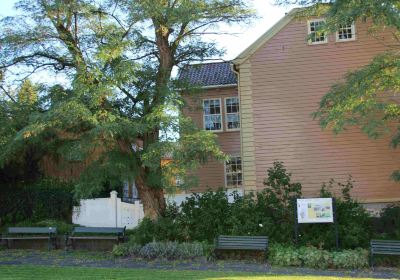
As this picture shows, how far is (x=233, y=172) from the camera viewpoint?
85.6 ft

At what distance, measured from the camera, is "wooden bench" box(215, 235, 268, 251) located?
1562 centimetres

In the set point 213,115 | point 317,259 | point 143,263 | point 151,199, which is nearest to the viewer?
point 317,259

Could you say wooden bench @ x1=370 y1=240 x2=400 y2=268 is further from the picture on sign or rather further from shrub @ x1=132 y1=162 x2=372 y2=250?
the picture on sign

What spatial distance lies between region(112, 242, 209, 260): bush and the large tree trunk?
1968 mm

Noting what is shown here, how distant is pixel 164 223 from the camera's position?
17391mm

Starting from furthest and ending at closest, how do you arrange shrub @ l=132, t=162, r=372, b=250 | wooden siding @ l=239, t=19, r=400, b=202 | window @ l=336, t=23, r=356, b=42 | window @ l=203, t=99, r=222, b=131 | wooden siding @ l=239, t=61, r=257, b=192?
window @ l=203, t=99, r=222, b=131, wooden siding @ l=239, t=61, r=257, b=192, window @ l=336, t=23, r=356, b=42, wooden siding @ l=239, t=19, r=400, b=202, shrub @ l=132, t=162, r=372, b=250

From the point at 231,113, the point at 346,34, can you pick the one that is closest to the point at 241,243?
the point at 346,34

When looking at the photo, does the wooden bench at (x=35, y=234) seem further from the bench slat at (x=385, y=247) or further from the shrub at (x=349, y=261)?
the bench slat at (x=385, y=247)

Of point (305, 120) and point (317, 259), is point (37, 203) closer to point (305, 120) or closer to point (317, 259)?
point (305, 120)

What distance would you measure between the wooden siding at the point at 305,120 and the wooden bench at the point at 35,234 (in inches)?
302

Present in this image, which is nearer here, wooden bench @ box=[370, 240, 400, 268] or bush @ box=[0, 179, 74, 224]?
wooden bench @ box=[370, 240, 400, 268]

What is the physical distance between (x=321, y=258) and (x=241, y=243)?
245cm

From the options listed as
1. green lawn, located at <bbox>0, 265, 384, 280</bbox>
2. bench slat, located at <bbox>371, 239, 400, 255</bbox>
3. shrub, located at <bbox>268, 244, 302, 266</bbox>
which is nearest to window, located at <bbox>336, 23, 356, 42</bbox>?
bench slat, located at <bbox>371, 239, 400, 255</bbox>

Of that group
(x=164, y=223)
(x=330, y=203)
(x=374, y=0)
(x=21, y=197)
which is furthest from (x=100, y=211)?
(x=374, y=0)
